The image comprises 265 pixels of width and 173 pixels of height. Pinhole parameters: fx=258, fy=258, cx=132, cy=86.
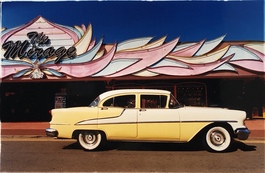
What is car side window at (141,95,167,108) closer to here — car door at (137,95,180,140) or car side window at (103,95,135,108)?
car door at (137,95,180,140)

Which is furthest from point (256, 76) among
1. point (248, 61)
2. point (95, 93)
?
point (95, 93)

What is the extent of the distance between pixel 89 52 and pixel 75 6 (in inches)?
86.4

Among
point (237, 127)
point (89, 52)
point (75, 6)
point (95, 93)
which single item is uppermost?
point (75, 6)

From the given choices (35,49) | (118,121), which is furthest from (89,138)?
(35,49)

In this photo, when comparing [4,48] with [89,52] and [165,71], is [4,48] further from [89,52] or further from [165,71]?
[165,71]

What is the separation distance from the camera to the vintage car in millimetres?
6539

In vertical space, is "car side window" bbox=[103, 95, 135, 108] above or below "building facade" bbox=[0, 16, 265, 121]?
below

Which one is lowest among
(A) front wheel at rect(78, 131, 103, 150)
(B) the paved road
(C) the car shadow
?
(B) the paved road

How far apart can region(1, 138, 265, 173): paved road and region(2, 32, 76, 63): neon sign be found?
Answer: 5741mm

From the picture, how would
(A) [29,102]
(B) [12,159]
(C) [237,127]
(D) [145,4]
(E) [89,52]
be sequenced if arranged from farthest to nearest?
(A) [29,102]
(E) [89,52]
(D) [145,4]
(C) [237,127]
(B) [12,159]

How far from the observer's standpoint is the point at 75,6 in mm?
11836

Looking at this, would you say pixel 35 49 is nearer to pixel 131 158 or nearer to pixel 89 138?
pixel 89 138

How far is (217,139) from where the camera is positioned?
668 cm

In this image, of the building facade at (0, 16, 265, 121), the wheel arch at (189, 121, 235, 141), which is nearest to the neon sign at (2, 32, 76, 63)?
the building facade at (0, 16, 265, 121)
